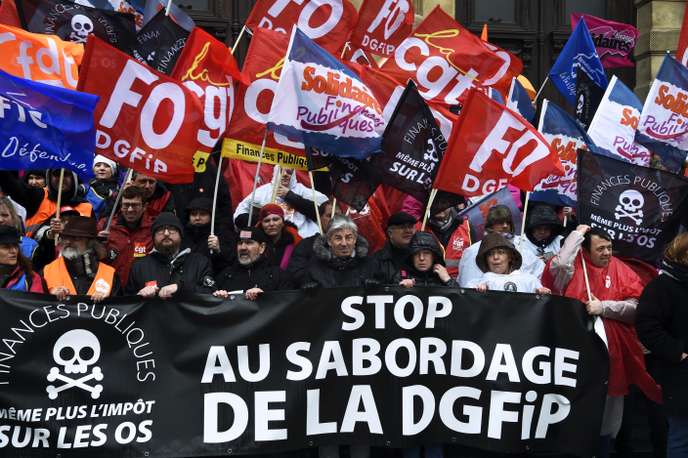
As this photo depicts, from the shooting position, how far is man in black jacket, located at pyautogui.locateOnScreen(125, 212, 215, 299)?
7867 millimetres

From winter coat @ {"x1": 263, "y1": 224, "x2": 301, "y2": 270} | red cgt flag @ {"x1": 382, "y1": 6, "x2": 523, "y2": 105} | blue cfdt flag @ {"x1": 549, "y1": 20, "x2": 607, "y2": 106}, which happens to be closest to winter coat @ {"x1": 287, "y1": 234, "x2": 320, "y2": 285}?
winter coat @ {"x1": 263, "y1": 224, "x2": 301, "y2": 270}

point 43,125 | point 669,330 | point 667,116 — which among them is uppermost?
point 667,116

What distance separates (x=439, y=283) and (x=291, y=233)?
163cm

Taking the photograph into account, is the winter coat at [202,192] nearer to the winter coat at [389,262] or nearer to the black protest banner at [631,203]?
the winter coat at [389,262]

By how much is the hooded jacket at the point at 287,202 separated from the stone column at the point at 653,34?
25.2 feet

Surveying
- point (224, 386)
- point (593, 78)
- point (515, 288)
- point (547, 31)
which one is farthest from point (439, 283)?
point (547, 31)

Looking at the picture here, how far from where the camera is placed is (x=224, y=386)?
23.9ft

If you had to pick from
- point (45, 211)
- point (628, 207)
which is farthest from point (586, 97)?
point (45, 211)

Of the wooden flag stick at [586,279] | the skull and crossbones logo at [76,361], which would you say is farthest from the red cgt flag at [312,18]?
the skull and crossbones logo at [76,361]

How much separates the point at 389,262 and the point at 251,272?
37.9 inches

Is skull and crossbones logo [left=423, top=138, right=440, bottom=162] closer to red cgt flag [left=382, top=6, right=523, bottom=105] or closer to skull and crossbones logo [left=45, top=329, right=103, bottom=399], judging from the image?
red cgt flag [left=382, top=6, right=523, bottom=105]

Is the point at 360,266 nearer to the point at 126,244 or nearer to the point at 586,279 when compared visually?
the point at 586,279

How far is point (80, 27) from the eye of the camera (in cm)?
1036

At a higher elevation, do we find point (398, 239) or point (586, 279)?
point (398, 239)
